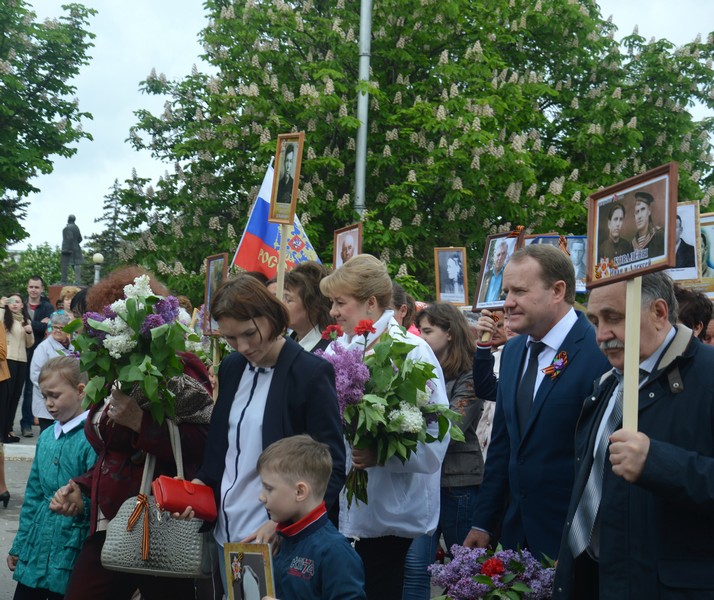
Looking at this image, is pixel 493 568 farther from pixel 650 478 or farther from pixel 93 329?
pixel 93 329

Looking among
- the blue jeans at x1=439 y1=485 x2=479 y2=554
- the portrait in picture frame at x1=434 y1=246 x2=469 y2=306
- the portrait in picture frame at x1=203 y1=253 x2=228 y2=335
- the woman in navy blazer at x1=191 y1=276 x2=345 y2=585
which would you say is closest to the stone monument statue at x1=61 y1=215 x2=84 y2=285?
the portrait in picture frame at x1=434 y1=246 x2=469 y2=306

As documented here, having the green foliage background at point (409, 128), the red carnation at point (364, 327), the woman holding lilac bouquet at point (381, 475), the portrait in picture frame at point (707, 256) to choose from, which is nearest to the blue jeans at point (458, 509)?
the woman holding lilac bouquet at point (381, 475)

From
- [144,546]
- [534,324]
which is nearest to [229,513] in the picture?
[144,546]

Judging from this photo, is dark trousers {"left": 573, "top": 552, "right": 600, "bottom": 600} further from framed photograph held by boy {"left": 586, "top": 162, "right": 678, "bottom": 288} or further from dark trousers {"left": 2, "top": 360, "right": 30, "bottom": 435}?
dark trousers {"left": 2, "top": 360, "right": 30, "bottom": 435}

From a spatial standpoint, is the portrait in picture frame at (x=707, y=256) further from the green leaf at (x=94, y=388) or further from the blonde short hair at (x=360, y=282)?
the green leaf at (x=94, y=388)

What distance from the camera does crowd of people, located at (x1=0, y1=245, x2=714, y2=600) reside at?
11.3ft

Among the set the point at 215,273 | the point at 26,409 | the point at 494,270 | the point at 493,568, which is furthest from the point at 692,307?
the point at 26,409

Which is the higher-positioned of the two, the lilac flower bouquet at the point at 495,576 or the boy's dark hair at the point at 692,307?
the boy's dark hair at the point at 692,307

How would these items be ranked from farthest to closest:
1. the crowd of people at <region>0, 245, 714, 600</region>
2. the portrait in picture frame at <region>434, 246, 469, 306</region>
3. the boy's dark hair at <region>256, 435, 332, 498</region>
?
the portrait in picture frame at <region>434, 246, 469, 306</region> → the boy's dark hair at <region>256, 435, 332, 498</region> → the crowd of people at <region>0, 245, 714, 600</region>

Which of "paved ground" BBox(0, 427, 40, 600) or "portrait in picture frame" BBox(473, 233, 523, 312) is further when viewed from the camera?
"paved ground" BBox(0, 427, 40, 600)

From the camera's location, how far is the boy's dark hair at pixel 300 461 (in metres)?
3.89

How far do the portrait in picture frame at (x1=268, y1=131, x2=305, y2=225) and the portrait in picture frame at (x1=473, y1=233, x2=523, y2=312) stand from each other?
3.83ft

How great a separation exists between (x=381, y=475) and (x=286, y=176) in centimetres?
213

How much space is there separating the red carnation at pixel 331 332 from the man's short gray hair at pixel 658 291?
6.26 feet
